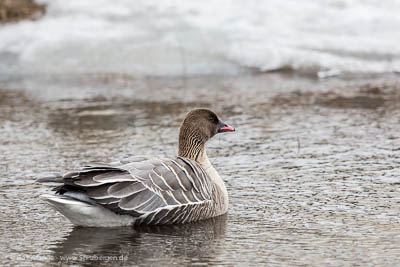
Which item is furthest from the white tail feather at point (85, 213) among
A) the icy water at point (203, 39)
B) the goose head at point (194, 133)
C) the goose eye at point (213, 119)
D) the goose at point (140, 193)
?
the icy water at point (203, 39)

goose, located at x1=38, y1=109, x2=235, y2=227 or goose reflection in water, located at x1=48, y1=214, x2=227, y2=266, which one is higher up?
goose, located at x1=38, y1=109, x2=235, y2=227

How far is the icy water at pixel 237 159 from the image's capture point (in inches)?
241

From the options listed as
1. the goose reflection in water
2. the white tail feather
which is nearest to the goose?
the white tail feather

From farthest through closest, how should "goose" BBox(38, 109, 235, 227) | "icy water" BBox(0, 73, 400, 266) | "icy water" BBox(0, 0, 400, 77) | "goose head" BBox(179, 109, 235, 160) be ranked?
"icy water" BBox(0, 0, 400, 77)
"goose head" BBox(179, 109, 235, 160)
"goose" BBox(38, 109, 235, 227)
"icy water" BBox(0, 73, 400, 266)

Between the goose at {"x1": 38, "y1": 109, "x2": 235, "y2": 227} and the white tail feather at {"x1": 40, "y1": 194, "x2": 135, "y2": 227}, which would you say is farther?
the goose at {"x1": 38, "y1": 109, "x2": 235, "y2": 227}

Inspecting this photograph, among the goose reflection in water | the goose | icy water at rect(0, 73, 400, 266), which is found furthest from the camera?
the goose

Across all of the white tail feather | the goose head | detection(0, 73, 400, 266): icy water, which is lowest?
detection(0, 73, 400, 266): icy water

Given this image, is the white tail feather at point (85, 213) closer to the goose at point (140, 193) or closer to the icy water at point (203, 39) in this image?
the goose at point (140, 193)

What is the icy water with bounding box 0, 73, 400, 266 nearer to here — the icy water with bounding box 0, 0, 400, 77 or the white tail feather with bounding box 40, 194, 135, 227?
the white tail feather with bounding box 40, 194, 135, 227

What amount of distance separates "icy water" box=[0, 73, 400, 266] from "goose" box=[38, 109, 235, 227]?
13 cm

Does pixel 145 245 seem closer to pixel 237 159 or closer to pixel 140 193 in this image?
pixel 140 193

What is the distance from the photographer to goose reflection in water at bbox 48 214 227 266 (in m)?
5.89

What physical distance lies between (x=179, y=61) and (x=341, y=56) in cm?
304

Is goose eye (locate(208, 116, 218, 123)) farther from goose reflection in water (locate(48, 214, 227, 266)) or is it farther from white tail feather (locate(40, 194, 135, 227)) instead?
white tail feather (locate(40, 194, 135, 227))
